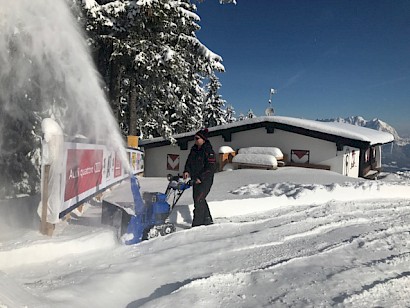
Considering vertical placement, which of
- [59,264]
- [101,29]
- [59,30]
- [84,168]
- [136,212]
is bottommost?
[59,264]

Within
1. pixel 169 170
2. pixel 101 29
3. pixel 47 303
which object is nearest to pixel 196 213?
pixel 47 303

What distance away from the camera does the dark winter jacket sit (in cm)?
591

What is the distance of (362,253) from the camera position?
409 centimetres

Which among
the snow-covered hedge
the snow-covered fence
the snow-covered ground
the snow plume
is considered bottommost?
the snow-covered ground

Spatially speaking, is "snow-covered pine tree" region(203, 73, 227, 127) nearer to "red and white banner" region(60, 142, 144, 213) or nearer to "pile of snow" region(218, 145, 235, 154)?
"pile of snow" region(218, 145, 235, 154)

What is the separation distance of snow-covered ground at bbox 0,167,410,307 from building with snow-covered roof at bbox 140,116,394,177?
369 inches

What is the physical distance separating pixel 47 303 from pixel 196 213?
3583 millimetres

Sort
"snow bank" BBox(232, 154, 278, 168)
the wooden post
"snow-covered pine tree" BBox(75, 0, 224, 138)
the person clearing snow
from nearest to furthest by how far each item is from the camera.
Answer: the wooden post
the person clearing snow
"snow-covered pine tree" BBox(75, 0, 224, 138)
"snow bank" BBox(232, 154, 278, 168)

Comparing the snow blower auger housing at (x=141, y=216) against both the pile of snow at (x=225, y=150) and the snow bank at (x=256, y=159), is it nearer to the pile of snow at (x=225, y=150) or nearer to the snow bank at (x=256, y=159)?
the snow bank at (x=256, y=159)

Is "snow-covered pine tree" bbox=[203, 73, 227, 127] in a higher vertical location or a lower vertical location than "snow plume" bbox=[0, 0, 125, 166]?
higher

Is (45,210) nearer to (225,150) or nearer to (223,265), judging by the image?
(223,265)

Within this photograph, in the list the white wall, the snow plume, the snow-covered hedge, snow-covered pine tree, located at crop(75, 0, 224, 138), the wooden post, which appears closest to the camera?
the wooden post

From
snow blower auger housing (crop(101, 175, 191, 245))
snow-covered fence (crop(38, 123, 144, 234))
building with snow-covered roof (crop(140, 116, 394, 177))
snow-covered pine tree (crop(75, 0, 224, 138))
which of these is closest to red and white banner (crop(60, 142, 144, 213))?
snow-covered fence (crop(38, 123, 144, 234))

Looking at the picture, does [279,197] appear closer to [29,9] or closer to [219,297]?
[219,297]
